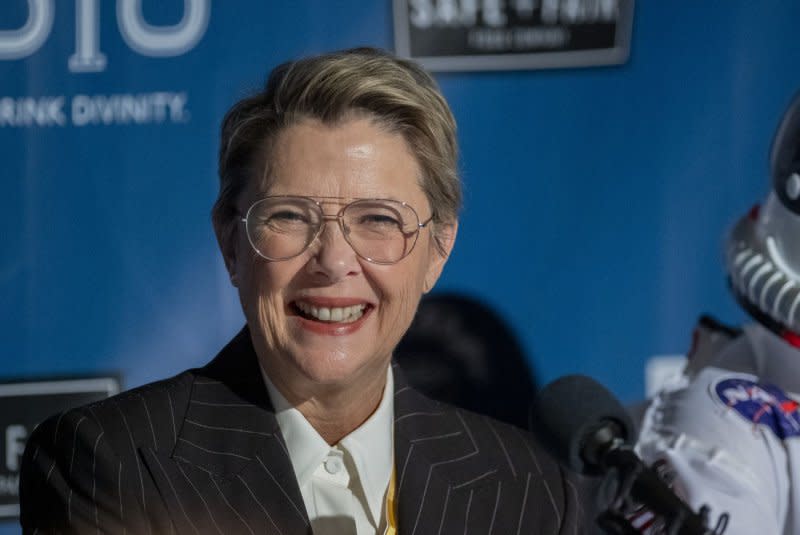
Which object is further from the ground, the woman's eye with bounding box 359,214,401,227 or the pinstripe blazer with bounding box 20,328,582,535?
the woman's eye with bounding box 359,214,401,227

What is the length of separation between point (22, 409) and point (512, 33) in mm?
945

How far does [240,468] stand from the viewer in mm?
1239

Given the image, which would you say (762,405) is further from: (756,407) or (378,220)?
(378,220)

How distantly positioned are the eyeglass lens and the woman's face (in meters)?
0.01

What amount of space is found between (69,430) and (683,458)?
0.74 metres

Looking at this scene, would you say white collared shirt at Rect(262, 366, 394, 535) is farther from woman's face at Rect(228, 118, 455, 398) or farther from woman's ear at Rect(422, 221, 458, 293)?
woman's ear at Rect(422, 221, 458, 293)

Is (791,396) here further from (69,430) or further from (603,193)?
(69,430)

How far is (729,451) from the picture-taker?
1.34 metres

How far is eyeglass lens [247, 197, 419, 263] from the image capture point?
121cm

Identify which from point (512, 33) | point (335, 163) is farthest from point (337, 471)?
point (512, 33)

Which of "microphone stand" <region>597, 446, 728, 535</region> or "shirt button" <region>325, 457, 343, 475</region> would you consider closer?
"microphone stand" <region>597, 446, 728, 535</region>

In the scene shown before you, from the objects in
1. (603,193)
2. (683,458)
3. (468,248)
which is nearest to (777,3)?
(603,193)

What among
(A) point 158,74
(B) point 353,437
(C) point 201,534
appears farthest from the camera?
(A) point 158,74

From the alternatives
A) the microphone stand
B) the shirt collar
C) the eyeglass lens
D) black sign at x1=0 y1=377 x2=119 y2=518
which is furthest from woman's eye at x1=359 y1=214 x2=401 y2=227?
black sign at x1=0 y1=377 x2=119 y2=518
